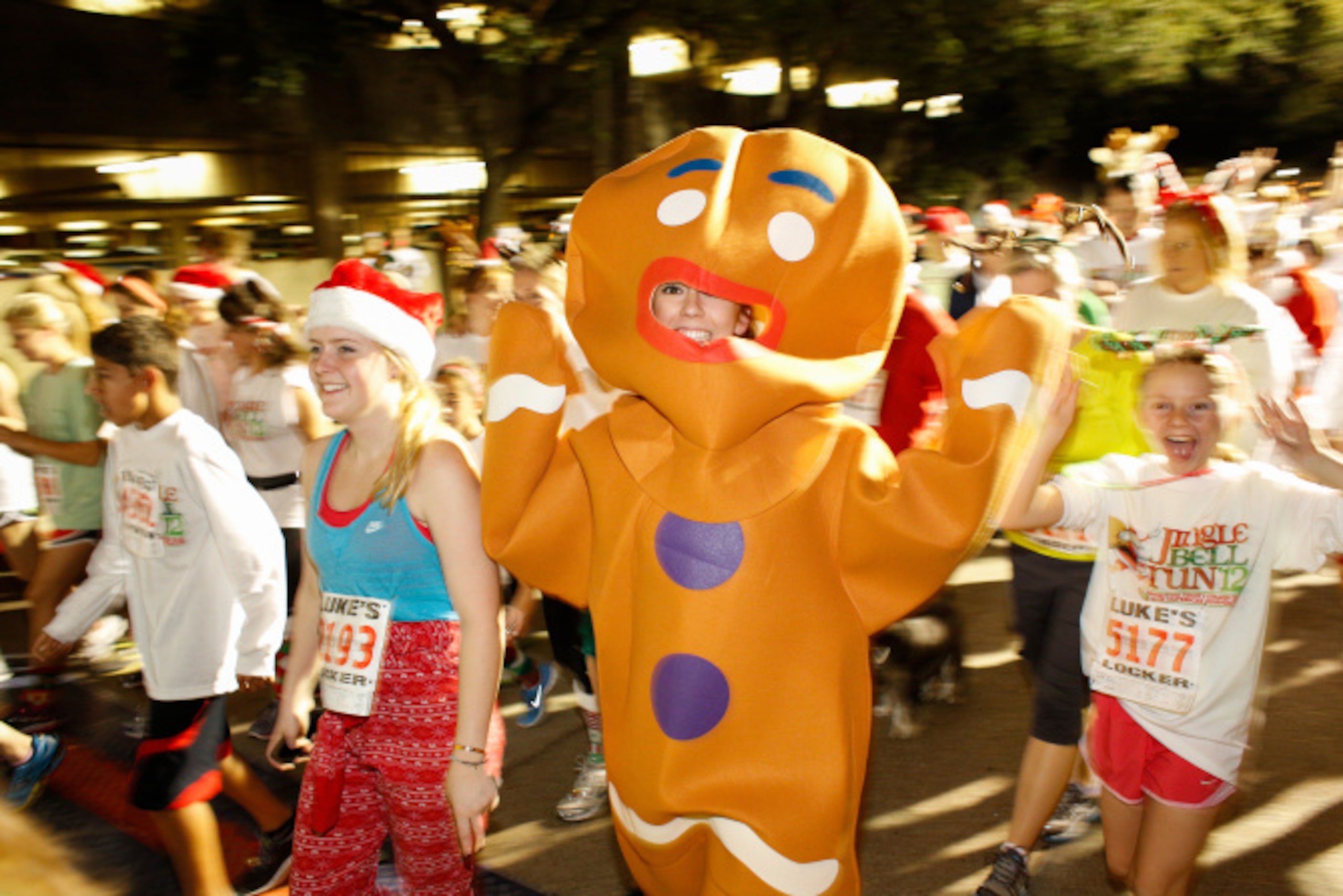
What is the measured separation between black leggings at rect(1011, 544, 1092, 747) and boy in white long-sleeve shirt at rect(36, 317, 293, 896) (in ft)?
6.98

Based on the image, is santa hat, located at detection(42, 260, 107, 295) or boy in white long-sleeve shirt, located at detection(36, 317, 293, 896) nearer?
boy in white long-sleeve shirt, located at detection(36, 317, 293, 896)

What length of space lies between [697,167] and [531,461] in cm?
66

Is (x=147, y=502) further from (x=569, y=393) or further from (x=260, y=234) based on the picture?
(x=260, y=234)

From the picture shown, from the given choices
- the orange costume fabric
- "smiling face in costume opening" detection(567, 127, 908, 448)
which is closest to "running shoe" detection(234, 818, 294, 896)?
the orange costume fabric

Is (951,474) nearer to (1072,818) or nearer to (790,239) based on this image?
(790,239)

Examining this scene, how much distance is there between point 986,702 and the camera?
4.52 metres

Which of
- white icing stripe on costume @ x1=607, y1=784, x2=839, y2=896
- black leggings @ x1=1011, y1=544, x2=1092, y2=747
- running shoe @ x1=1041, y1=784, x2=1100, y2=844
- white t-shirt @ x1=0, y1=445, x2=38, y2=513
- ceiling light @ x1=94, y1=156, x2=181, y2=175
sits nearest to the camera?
white icing stripe on costume @ x1=607, y1=784, x2=839, y2=896

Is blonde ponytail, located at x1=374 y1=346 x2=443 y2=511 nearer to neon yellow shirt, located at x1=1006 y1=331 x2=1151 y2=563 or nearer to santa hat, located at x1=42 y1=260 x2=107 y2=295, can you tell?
neon yellow shirt, located at x1=1006 y1=331 x2=1151 y2=563

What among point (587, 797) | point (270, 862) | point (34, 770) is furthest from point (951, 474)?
point (34, 770)

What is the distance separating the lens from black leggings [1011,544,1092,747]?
3.05 metres

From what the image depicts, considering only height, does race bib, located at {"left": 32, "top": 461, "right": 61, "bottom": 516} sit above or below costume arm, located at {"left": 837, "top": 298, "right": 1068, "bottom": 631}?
below

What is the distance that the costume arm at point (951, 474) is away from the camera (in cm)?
185

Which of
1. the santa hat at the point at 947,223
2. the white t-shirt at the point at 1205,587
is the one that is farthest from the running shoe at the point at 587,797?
the santa hat at the point at 947,223

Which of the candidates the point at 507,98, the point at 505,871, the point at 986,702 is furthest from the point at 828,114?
the point at 505,871
